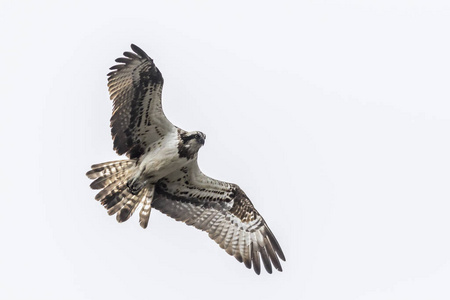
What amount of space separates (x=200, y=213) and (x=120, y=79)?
2.80m

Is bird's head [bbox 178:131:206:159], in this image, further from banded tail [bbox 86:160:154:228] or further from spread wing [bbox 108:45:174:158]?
banded tail [bbox 86:160:154:228]

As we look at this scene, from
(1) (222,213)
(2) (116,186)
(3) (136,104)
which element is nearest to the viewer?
(3) (136,104)

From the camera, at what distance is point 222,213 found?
13211 mm

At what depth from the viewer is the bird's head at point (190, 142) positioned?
39.6 ft

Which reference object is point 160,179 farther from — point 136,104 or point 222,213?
point 136,104

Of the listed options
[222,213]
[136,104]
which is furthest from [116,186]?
[222,213]

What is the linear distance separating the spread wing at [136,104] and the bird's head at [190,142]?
327 millimetres

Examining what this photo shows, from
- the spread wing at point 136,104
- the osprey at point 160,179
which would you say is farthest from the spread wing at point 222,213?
the spread wing at point 136,104

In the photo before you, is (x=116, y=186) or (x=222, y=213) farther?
(x=222, y=213)

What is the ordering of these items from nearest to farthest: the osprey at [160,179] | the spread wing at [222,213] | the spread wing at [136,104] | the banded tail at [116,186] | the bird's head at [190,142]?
the spread wing at [136,104]
the osprey at [160,179]
the bird's head at [190,142]
the banded tail at [116,186]
the spread wing at [222,213]

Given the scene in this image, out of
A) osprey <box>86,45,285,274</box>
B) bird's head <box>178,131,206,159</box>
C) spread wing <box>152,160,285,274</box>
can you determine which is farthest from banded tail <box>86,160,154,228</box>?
bird's head <box>178,131,206,159</box>

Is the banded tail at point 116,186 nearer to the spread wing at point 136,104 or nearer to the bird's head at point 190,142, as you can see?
the spread wing at point 136,104

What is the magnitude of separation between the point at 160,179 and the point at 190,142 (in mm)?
1109

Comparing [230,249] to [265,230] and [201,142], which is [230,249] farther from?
[201,142]
